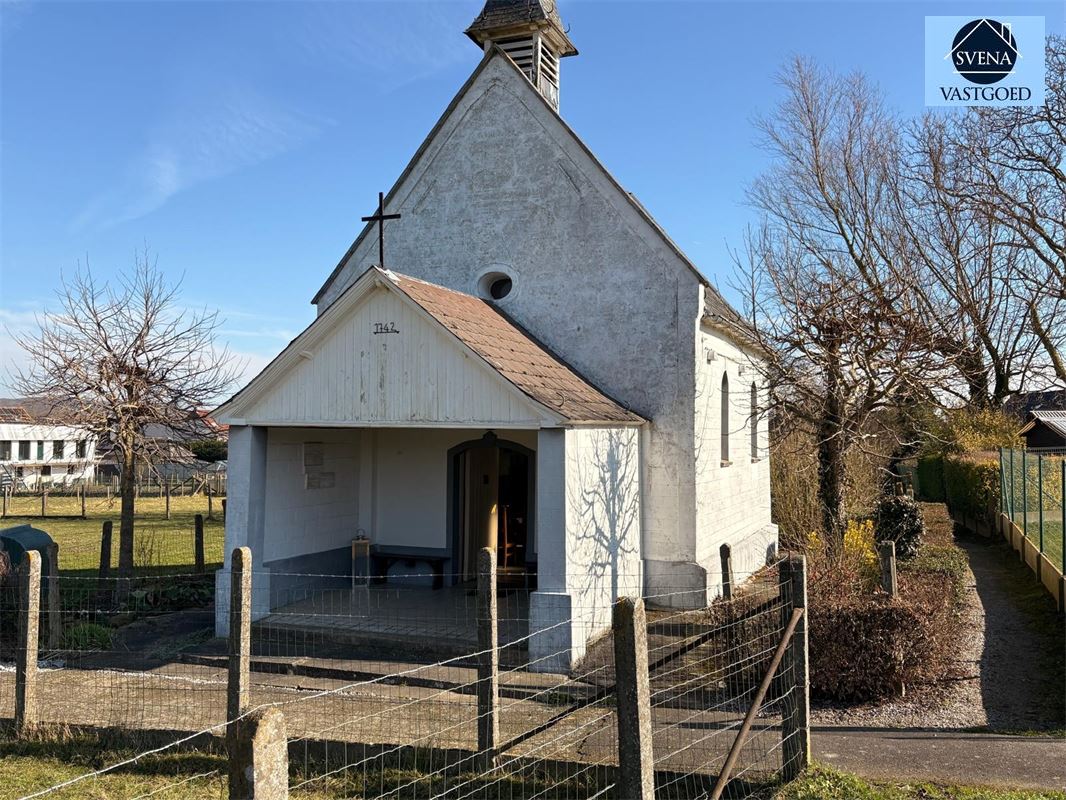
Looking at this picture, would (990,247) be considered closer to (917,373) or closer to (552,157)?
(917,373)

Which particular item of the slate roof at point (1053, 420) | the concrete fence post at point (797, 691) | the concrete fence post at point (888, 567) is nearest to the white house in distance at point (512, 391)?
the concrete fence post at point (888, 567)

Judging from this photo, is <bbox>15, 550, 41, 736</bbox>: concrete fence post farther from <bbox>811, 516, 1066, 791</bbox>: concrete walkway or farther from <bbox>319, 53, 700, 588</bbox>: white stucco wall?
<bbox>319, 53, 700, 588</bbox>: white stucco wall

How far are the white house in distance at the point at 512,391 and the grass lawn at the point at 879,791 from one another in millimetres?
3938

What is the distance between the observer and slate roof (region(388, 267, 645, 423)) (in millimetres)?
10523

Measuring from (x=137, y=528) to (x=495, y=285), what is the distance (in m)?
17.9

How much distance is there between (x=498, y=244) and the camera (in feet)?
46.6

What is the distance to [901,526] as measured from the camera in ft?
53.0

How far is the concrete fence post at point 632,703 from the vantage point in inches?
171

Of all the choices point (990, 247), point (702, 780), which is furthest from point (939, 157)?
point (702, 780)

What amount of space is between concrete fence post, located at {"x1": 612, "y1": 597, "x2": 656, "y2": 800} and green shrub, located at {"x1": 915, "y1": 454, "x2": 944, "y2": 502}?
2739 cm

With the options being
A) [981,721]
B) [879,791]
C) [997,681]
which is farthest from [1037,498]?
[879,791]

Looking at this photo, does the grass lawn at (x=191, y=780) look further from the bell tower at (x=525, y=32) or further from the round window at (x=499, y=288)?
the bell tower at (x=525, y=32)

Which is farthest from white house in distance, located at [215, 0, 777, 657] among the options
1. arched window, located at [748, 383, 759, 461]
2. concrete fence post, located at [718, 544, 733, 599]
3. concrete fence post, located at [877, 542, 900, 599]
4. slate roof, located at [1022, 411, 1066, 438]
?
slate roof, located at [1022, 411, 1066, 438]

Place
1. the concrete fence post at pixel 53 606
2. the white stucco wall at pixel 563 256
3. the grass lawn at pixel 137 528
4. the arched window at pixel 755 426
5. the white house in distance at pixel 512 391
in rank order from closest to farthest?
the white house in distance at pixel 512 391
the concrete fence post at pixel 53 606
the white stucco wall at pixel 563 256
the arched window at pixel 755 426
the grass lawn at pixel 137 528
